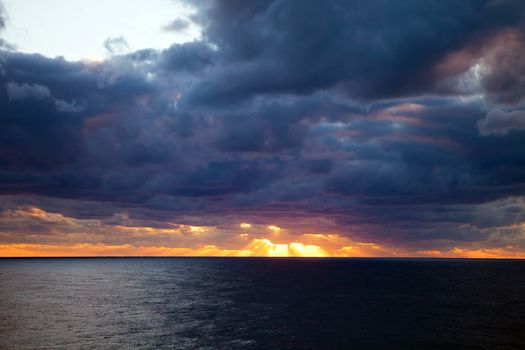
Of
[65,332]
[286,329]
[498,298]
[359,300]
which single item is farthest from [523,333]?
[65,332]

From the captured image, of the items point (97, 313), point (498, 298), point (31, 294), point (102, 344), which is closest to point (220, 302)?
point (97, 313)

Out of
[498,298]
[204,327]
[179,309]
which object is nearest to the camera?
[204,327]

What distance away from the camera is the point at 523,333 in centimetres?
7438

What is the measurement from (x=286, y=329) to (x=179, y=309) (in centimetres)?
3516

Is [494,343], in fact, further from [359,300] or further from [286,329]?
[359,300]

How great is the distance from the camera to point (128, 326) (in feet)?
267

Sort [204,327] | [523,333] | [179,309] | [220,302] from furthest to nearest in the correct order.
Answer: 1. [220,302]
2. [179,309]
3. [204,327]
4. [523,333]

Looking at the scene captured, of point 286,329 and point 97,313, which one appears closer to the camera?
point 286,329

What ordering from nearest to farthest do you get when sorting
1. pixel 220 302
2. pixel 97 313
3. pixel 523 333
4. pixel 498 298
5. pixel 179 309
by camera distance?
pixel 523 333, pixel 97 313, pixel 179 309, pixel 220 302, pixel 498 298

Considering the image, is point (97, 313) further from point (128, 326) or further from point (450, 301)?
point (450, 301)

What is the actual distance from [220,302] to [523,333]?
231ft

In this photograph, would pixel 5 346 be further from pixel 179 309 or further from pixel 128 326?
pixel 179 309

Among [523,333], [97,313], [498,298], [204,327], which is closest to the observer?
[523,333]

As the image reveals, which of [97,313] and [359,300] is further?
[359,300]
